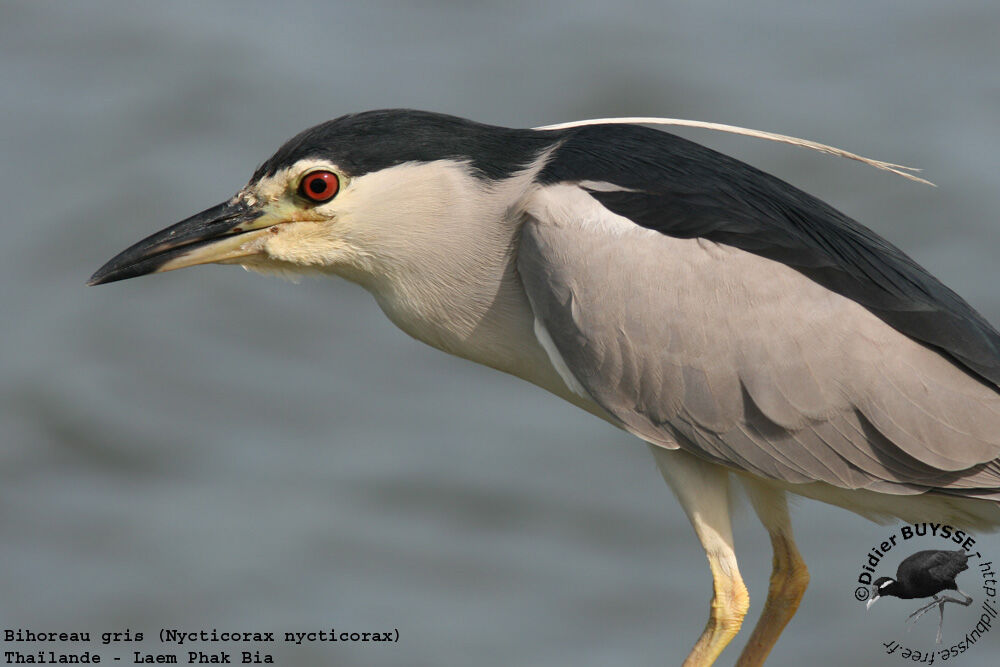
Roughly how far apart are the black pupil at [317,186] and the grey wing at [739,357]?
52 centimetres

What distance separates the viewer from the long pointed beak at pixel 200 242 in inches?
154

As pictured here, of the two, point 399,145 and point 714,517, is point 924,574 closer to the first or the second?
point 714,517

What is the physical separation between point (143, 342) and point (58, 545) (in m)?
1.35

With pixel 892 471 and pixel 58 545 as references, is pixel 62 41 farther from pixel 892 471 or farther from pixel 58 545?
pixel 892 471

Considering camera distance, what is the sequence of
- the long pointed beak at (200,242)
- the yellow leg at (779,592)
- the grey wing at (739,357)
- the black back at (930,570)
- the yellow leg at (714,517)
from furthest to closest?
1. the yellow leg at (779,592)
2. the black back at (930,570)
3. the yellow leg at (714,517)
4. the long pointed beak at (200,242)
5. the grey wing at (739,357)

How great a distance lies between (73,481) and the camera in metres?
7.09

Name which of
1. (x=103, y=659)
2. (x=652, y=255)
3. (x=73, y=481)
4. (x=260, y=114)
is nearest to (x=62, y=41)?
(x=260, y=114)

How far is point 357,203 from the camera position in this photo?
3877 millimetres

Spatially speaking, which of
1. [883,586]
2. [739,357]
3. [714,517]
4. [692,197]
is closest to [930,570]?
[883,586]

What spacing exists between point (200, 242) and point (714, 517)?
4.98 ft

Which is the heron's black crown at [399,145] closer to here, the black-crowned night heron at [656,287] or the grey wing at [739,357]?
the black-crowned night heron at [656,287]

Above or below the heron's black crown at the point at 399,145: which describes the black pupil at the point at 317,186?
below

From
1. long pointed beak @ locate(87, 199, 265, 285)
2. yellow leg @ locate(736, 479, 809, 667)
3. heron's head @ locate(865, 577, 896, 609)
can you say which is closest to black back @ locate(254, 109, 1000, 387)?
long pointed beak @ locate(87, 199, 265, 285)

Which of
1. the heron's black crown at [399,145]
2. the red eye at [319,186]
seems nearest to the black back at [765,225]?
the heron's black crown at [399,145]
